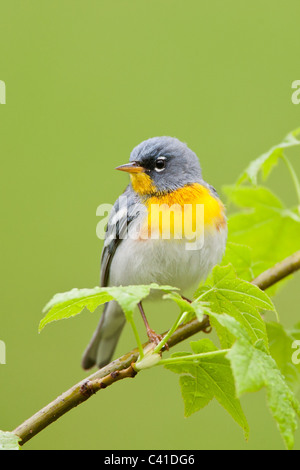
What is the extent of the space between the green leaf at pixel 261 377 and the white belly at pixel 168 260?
136 cm

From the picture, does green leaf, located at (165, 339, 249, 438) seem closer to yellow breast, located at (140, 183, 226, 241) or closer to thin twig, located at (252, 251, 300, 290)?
thin twig, located at (252, 251, 300, 290)

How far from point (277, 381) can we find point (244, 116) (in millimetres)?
4462

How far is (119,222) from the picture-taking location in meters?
2.94

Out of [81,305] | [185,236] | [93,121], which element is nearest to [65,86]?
[93,121]

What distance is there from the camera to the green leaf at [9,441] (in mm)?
1421

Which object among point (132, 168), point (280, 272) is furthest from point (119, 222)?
point (280, 272)

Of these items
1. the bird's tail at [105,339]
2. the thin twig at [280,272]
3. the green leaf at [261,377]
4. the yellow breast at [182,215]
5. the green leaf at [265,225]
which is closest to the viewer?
the green leaf at [261,377]

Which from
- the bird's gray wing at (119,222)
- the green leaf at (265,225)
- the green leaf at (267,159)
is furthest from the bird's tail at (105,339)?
the green leaf at (267,159)

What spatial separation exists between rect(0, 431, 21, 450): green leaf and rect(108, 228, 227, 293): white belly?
1.37 metres

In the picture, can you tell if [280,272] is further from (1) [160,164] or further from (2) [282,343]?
(1) [160,164]

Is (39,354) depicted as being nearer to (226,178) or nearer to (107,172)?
(107,172)

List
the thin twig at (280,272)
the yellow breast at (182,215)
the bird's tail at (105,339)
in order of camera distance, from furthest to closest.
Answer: the bird's tail at (105,339), the yellow breast at (182,215), the thin twig at (280,272)

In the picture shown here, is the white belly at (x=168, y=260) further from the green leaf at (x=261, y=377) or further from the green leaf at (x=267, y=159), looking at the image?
the green leaf at (x=261, y=377)

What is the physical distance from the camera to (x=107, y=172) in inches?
216
